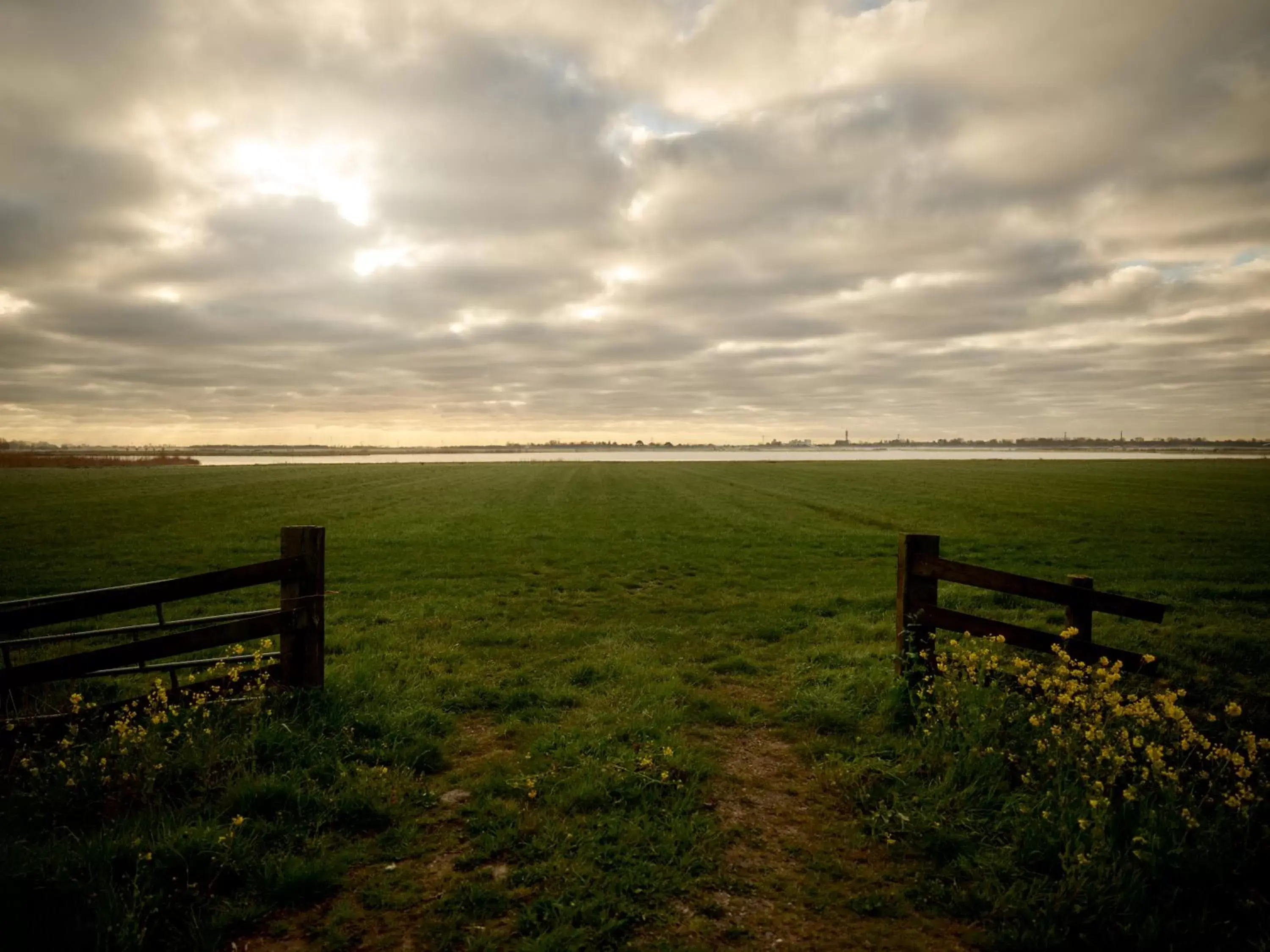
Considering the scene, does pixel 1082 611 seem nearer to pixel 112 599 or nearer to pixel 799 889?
pixel 799 889

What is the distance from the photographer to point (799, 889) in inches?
193

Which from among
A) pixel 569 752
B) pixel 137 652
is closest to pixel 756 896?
pixel 569 752

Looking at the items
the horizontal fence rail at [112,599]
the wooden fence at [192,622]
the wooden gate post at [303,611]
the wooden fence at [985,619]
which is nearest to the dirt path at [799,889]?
the wooden fence at [985,619]

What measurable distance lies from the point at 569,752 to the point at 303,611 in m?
3.71

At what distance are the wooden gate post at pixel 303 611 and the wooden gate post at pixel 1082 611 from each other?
918 cm

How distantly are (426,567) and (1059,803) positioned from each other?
17.3m

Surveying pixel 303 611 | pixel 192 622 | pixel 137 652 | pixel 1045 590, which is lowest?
pixel 137 652

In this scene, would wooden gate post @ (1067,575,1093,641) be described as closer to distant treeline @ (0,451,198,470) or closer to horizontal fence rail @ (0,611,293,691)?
horizontal fence rail @ (0,611,293,691)

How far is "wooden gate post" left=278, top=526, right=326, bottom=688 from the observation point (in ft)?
24.8

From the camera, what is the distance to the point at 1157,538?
2459 cm

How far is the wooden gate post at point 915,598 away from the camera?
7.96m

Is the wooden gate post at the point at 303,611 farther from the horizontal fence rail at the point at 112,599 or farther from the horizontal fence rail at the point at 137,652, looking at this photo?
the horizontal fence rail at the point at 112,599

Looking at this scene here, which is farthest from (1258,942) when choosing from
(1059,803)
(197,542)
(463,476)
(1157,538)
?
(463,476)

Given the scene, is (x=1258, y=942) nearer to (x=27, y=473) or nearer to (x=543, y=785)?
(x=543, y=785)
